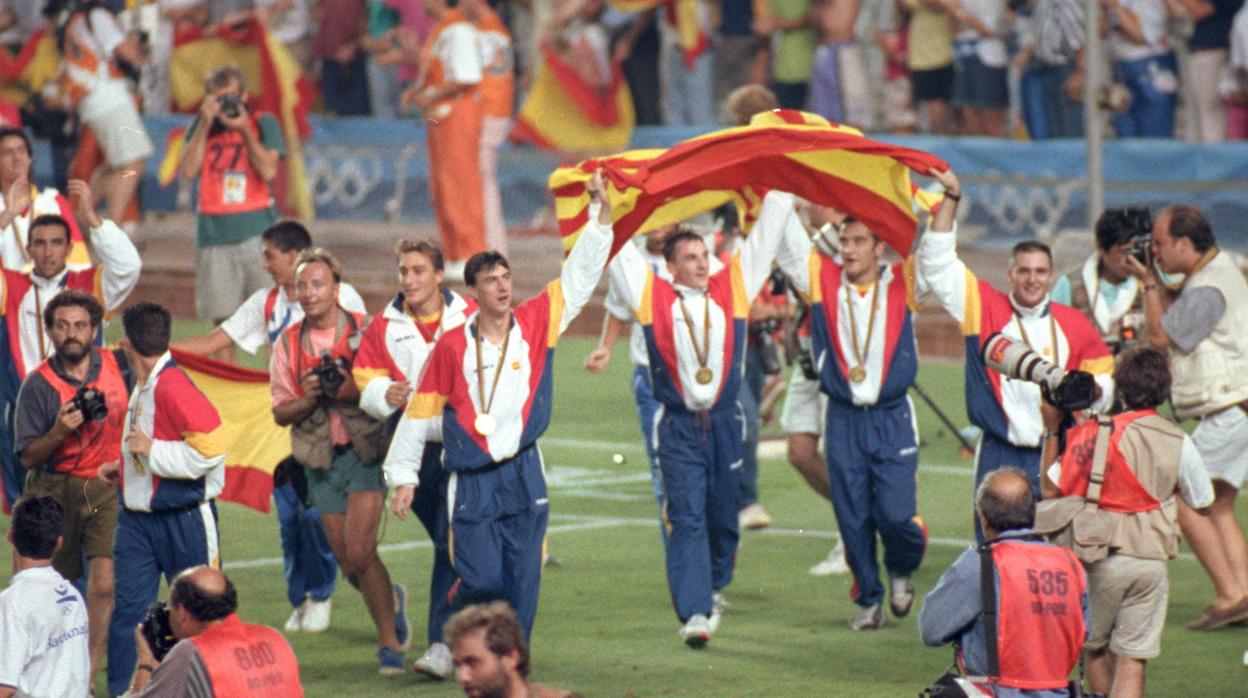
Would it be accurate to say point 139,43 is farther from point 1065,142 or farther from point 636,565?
point 636,565

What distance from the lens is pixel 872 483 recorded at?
40.5ft

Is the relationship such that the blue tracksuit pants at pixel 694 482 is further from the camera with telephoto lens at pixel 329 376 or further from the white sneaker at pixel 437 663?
the camera with telephoto lens at pixel 329 376

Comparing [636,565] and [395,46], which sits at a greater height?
[395,46]

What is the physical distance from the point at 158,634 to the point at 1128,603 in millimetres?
4111

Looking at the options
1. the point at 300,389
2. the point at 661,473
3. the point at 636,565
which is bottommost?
the point at 636,565

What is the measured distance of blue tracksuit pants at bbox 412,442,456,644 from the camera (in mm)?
11352

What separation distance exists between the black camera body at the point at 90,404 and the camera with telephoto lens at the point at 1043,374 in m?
4.12

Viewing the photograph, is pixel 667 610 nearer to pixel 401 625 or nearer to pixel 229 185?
pixel 401 625

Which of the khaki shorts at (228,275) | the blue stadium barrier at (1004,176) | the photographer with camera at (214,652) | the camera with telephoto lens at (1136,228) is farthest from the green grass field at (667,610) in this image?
the blue stadium barrier at (1004,176)

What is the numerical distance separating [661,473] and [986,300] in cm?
200

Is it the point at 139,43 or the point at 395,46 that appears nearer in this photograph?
the point at 139,43

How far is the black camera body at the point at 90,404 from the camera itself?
10617 millimetres

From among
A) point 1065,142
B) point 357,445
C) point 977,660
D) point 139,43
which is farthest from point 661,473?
point 139,43

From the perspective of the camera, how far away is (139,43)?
24.3 m
